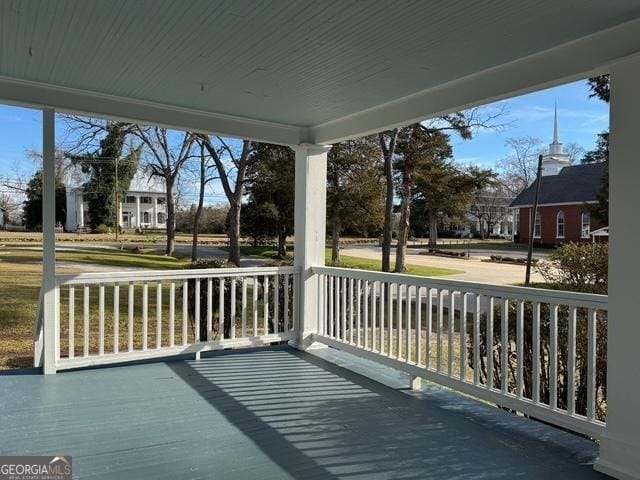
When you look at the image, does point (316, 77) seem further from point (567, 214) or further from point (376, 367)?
point (567, 214)

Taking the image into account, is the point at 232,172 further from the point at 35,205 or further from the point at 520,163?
the point at 520,163

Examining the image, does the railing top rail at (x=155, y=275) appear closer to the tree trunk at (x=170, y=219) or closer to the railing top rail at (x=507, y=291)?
the railing top rail at (x=507, y=291)

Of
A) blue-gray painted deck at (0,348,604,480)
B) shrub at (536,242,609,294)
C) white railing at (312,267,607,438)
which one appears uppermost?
shrub at (536,242,609,294)

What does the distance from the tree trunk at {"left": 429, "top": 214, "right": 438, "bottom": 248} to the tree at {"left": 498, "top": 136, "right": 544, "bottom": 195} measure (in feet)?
5.72

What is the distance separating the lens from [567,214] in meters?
5.81

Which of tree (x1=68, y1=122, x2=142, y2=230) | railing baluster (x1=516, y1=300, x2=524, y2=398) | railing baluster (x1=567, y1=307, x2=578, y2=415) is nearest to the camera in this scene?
railing baluster (x1=567, y1=307, x2=578, y2=415)

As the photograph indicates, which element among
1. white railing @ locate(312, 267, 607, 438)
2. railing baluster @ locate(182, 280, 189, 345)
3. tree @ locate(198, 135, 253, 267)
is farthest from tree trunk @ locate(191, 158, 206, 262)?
white railing @ locate(312, 267, 607, 438)

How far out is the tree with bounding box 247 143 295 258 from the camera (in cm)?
898

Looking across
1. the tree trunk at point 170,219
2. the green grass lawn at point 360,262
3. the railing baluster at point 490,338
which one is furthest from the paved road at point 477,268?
the tree trunk at point 170,219

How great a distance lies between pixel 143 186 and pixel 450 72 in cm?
609

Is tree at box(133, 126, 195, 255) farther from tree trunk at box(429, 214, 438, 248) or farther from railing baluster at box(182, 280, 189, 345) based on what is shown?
tree trunk at box(429, 214, 438, 248)

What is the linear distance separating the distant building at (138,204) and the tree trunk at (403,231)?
16.5 ft

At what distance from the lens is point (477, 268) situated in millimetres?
7219

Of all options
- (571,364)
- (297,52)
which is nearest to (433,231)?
(571,364)
